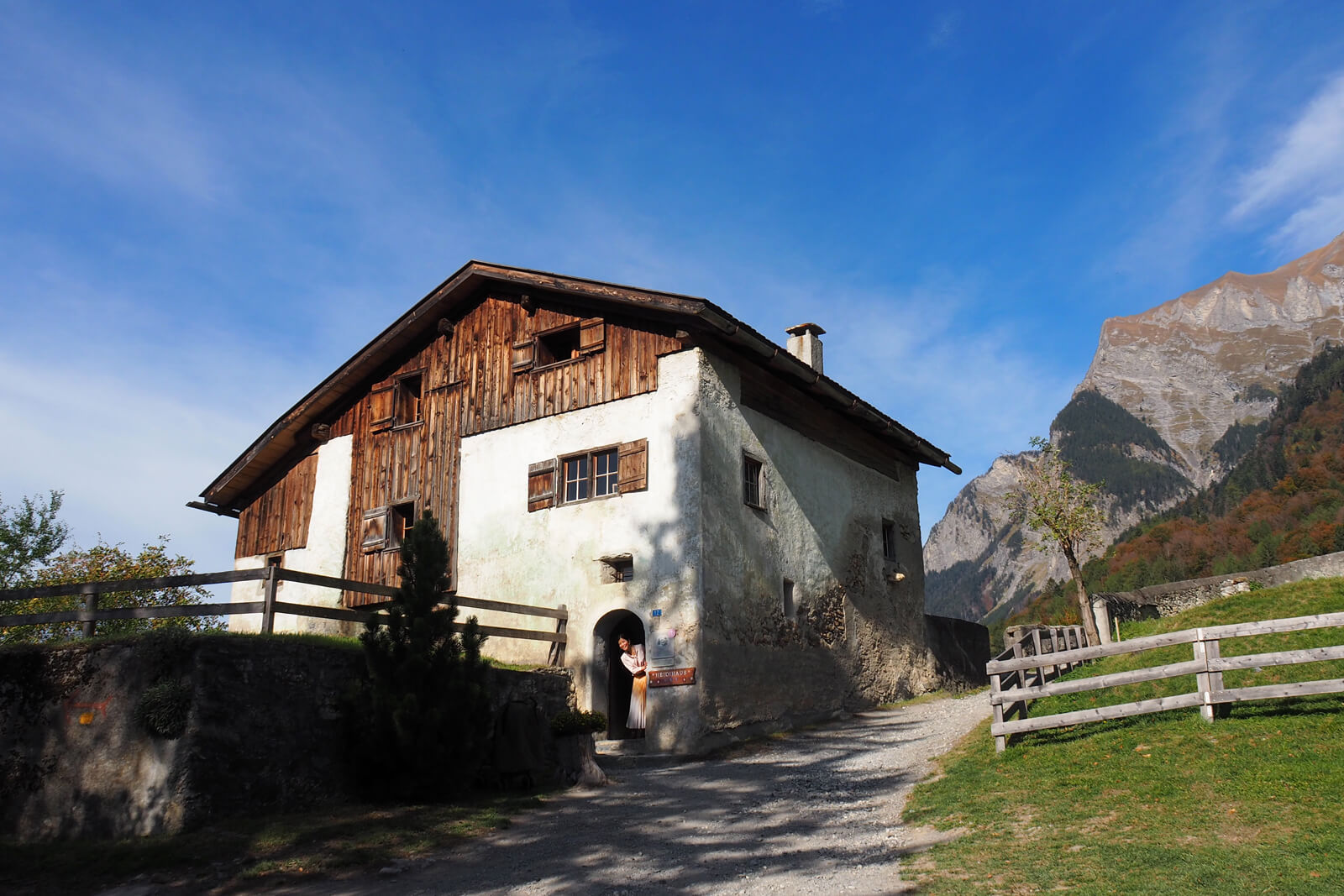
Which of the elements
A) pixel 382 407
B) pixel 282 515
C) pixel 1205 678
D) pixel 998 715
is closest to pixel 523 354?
pixel 382 407

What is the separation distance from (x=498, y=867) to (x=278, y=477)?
17.3 m

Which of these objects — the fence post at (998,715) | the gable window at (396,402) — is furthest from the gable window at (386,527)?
the fence post at (998,715)

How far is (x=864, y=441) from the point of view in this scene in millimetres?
22656

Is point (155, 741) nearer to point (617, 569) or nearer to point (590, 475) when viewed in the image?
point (617, 569)

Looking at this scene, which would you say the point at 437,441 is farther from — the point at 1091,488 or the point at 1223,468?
the point at 1223,468

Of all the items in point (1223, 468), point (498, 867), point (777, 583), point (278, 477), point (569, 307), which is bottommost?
point (498, 867)

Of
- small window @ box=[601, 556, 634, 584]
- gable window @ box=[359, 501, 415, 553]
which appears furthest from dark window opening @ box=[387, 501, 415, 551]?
small window @ box=[601, 556, 634, 584]

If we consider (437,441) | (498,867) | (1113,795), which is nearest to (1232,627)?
(1113,795)

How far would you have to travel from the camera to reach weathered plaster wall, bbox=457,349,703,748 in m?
16.3

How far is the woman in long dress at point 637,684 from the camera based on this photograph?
16188 millimetres

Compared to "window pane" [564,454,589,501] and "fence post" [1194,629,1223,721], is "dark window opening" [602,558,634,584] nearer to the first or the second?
"window pane" [564,454,589,501]

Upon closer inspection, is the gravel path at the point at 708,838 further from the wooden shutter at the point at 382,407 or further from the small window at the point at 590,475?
the wooden shutter at the point at 382,407

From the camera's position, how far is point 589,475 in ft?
59.4

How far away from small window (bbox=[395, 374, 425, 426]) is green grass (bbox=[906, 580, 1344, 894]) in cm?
1404
